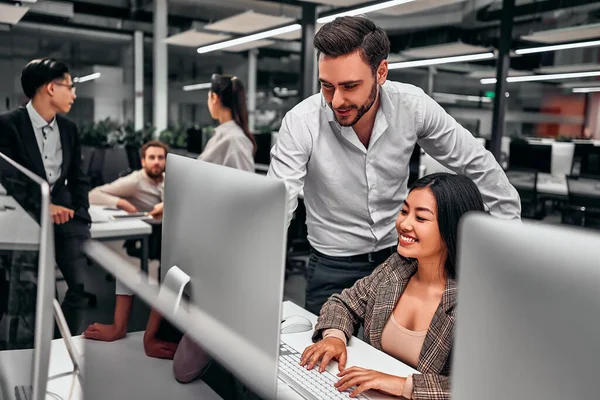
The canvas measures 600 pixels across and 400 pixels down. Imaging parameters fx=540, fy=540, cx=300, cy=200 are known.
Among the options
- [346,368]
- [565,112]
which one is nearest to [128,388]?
[346,368]

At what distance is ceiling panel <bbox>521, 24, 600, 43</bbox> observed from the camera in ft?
17.6

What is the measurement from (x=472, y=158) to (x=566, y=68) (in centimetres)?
720

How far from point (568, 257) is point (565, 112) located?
1079 cm

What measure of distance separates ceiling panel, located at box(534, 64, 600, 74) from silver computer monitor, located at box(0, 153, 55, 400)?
313 inches

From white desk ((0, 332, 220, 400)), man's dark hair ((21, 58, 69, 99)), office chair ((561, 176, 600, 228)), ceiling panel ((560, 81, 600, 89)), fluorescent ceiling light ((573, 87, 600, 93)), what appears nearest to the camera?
white desk ((0, 332, 220, 400))

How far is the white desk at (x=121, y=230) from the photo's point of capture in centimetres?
286

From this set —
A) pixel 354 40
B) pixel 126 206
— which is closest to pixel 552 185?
pixel 126 206

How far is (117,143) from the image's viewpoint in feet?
19.0

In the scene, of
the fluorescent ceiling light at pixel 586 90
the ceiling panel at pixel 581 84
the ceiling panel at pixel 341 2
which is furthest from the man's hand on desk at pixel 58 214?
the fluorescent ceiling light at pixel 586 90

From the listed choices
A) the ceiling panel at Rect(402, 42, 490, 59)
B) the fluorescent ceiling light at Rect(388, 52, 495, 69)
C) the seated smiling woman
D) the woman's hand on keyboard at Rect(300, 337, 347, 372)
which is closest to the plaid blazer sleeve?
the seated smiling woman

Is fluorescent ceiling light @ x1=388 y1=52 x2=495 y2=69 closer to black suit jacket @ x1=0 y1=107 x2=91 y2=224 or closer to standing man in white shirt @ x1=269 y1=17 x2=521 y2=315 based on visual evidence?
black suit jacket @ x1=0 y1=107 x2=91 y2=224

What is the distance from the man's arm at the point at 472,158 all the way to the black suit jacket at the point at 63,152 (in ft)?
5.10

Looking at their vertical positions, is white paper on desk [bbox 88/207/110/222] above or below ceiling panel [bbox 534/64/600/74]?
below

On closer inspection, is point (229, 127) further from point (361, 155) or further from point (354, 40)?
point (354, 40)
